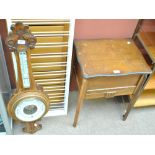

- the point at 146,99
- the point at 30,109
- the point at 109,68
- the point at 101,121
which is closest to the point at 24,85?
the point at 30,109

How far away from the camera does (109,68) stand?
1.14 meters

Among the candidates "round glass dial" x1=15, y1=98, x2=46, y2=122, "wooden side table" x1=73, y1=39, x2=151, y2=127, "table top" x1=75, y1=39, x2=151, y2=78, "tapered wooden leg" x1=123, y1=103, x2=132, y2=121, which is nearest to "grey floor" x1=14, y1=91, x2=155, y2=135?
"tapered wooden leg" x1=123, y1=103, x2=132, y2=121

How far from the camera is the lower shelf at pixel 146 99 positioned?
5.16ft

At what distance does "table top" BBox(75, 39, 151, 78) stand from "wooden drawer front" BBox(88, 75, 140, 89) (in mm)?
62

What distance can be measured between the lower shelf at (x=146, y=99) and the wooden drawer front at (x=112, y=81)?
1.17 ft

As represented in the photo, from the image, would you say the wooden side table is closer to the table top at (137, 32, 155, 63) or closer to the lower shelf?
the table top at (137, 32, 155, 63)

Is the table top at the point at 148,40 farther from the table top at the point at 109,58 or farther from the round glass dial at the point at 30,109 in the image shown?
the round glass dial at the point at 30,109

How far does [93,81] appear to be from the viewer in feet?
3.86

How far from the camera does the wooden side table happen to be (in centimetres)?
113

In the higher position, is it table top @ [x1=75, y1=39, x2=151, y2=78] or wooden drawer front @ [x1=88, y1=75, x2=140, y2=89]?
table top @ [x1=75, y1=39, x2=151, y2=78]

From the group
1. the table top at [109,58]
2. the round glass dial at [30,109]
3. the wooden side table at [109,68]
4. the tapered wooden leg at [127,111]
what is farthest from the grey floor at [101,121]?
the table top at [109,58]

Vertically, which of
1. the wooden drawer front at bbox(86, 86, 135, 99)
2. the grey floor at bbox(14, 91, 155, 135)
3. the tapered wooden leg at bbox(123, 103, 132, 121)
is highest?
the wooden drawer front at bbox(86, 86, 135, 99)

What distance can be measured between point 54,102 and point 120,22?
28.7 inches
